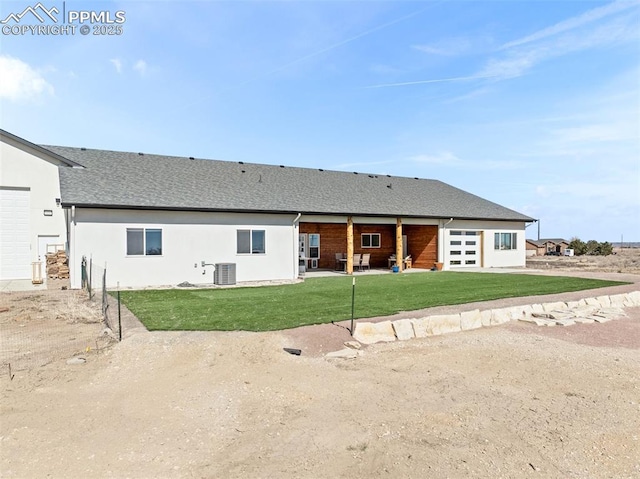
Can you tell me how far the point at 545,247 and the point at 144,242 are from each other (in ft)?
175

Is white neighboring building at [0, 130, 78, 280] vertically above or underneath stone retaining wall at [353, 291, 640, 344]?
above

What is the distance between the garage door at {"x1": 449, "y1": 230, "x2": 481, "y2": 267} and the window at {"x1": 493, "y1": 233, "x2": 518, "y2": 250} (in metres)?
1.75

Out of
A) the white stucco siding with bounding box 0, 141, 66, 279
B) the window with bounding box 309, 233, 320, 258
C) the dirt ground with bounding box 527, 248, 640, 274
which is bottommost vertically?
the dirt ground with bounding box 527, 248, 640, 274

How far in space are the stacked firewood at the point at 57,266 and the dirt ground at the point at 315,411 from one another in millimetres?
13347

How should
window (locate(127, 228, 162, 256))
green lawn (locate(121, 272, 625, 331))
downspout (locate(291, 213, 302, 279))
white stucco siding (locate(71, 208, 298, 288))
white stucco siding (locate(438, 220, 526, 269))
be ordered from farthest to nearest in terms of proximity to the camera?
white stucco siding (locate(438, 220, 526, 269)), downspout (locate(291, 213, 302, 279)), window (locate(127, 228, 162, 256)), white stucco siding (locate(71, 208, 298, 288)), green lawn (locate(121, 272, 625, 331))

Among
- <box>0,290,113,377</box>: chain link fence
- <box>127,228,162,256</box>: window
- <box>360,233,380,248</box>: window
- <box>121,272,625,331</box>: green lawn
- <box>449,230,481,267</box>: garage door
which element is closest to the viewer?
<box>0,290,113,377</box>: chain link fence

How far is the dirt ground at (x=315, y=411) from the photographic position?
379 cm

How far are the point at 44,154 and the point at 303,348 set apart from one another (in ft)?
61.8

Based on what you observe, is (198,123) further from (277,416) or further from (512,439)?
(512,439)

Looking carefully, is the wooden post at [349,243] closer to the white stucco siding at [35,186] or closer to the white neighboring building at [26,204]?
the white neighboring building at [26,204]

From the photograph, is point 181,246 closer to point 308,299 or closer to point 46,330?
point 308,299

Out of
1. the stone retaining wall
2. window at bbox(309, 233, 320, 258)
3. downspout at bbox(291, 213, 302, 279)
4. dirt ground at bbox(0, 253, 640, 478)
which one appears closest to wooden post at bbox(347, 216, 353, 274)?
downspout at bbox(291, 213, 302, 279)

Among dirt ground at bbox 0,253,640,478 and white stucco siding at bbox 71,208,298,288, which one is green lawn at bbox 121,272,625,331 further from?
white stucco siding at bbox 71,208,298,288

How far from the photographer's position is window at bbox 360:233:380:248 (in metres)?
26.3
